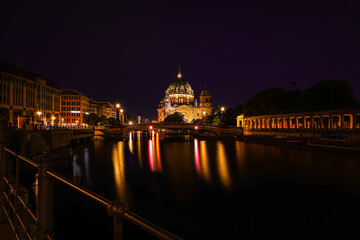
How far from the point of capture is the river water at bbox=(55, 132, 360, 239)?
16.5 m

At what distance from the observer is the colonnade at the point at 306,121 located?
56.2 m

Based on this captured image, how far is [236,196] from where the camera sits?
2311cm

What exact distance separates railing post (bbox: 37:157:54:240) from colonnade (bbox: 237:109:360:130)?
57781 mm

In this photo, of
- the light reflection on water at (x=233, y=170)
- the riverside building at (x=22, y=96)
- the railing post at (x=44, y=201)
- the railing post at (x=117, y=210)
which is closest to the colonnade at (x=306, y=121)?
the light reflection on water at (x=233, y=170)

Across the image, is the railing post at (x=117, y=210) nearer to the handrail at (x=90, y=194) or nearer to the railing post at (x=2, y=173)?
the handrail at (x=90, y=194)

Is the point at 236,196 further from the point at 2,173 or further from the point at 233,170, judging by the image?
the point at 2,173

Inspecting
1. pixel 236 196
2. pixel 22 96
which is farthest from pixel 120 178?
pixel 22 96

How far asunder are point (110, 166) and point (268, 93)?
6204 cm

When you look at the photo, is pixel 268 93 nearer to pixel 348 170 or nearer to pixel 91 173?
pixel 348 170

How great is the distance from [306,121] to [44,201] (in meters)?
78.9

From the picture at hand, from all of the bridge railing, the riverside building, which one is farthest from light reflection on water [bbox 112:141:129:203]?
the riverside building

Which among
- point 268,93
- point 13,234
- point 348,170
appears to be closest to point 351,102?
point 268,93

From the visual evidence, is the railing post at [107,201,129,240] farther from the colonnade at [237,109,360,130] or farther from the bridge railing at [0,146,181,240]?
the colonnade at [237,109,360,130]

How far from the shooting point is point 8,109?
205 feet
